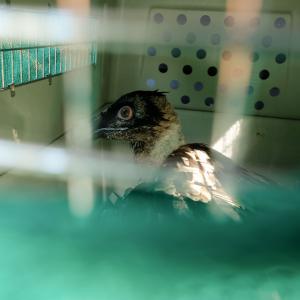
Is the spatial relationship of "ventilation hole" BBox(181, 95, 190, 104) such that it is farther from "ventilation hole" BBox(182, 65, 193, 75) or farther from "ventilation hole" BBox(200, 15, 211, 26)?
→ "ventilation hole" BBox(200, 15, 211, 26)

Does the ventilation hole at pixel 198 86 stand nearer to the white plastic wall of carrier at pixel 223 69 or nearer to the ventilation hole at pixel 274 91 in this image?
the white plastic wall of carrier at pixel 223 69

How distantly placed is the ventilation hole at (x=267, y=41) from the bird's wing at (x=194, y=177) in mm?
326

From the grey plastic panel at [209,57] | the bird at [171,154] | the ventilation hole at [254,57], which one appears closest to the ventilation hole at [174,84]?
the grey plastic panel at [209,57]

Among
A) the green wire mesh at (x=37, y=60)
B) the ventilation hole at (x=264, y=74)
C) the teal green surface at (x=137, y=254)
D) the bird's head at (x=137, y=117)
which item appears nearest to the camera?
the teal green surface at (x=137, y=254)

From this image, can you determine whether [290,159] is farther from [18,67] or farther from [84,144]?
[18,67]

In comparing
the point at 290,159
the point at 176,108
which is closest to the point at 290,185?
the point at 290,159

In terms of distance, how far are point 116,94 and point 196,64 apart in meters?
0.25

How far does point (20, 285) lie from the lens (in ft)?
1.63

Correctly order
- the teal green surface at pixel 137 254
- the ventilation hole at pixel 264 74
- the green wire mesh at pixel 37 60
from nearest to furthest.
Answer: the teal green surface at pixel 137 254 < the green wire mesh at pixel 37 60 < the ventilation hole at pixel 264 74

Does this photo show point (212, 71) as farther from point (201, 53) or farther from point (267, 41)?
point (267, 41)

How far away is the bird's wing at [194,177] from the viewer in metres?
0.79

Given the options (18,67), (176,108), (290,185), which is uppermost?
(18,67)

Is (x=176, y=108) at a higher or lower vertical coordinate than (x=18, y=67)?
lower

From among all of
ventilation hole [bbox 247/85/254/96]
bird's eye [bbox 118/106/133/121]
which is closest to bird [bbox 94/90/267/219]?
bird's eye [bbox 118/106/133/121]
